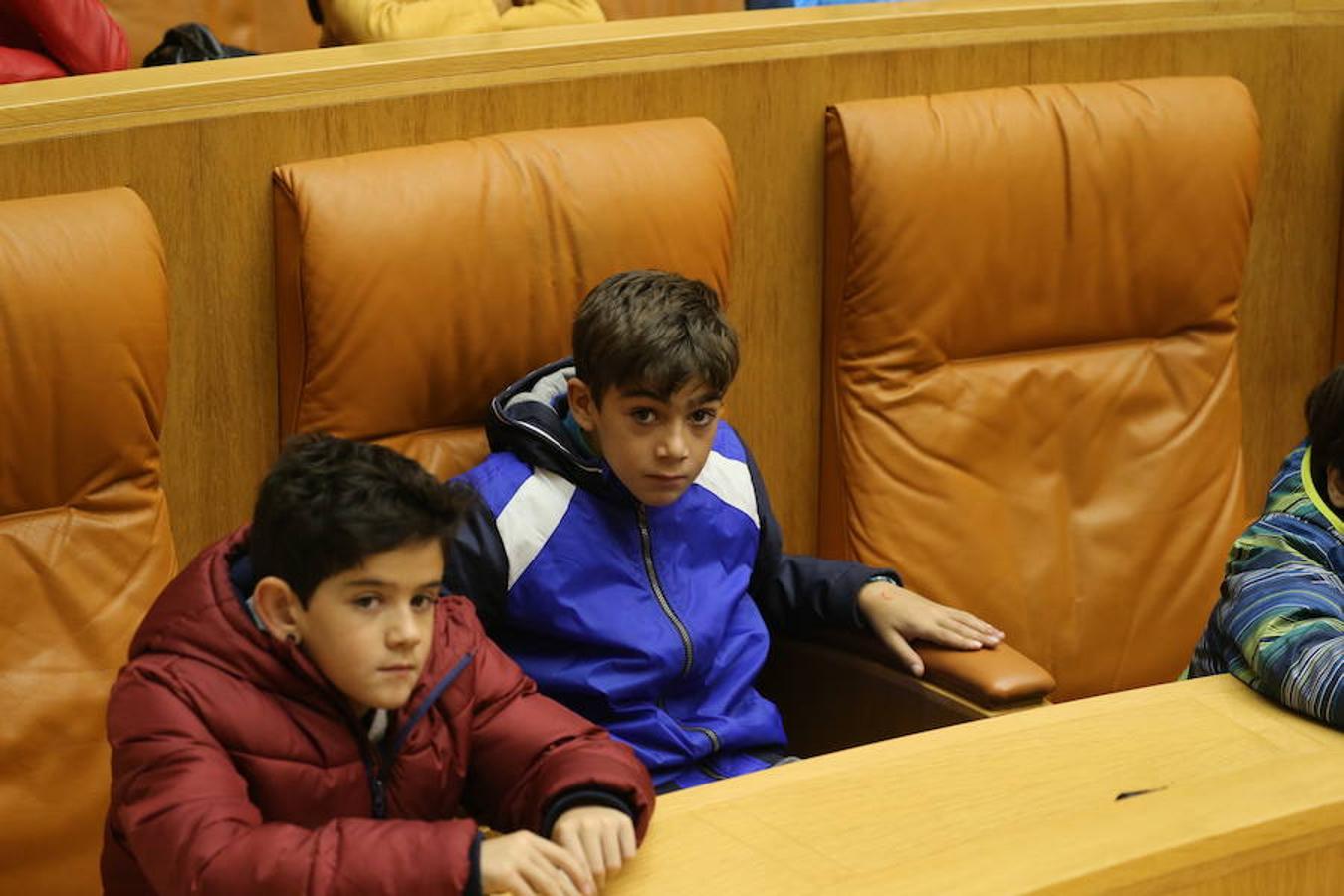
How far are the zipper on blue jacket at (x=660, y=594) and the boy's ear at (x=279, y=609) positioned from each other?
1.24ft

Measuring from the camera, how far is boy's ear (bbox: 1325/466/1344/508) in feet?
4.20

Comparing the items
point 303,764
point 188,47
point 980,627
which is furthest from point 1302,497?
point 188,47

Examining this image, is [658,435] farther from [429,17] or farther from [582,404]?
[429,17]

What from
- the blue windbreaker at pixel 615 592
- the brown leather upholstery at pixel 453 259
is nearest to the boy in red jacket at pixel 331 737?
the blue windbreaker at pixel 615 592

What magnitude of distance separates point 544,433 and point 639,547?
10 cm

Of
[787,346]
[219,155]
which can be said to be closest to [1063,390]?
[787,346]

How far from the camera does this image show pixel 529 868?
926 mm

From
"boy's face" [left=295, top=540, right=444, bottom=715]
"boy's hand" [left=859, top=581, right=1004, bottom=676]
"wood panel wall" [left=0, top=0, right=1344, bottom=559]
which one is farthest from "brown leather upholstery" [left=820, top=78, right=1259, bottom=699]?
"boy's face" [left=295, top=540, right=444, bottom=715]

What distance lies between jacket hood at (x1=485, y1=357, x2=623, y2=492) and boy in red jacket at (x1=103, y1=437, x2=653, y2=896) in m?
0.26

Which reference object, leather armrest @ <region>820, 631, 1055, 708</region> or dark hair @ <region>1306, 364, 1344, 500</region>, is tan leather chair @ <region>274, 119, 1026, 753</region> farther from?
dark hair @ <region>1306, 364, 1344, 500</region>

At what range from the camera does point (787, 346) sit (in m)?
1.66

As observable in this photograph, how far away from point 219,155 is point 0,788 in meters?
0.46

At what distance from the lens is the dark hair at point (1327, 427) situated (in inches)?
50.1

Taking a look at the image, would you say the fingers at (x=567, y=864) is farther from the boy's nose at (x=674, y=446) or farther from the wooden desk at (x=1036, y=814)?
the boy's nose at (x=674, y=446)
